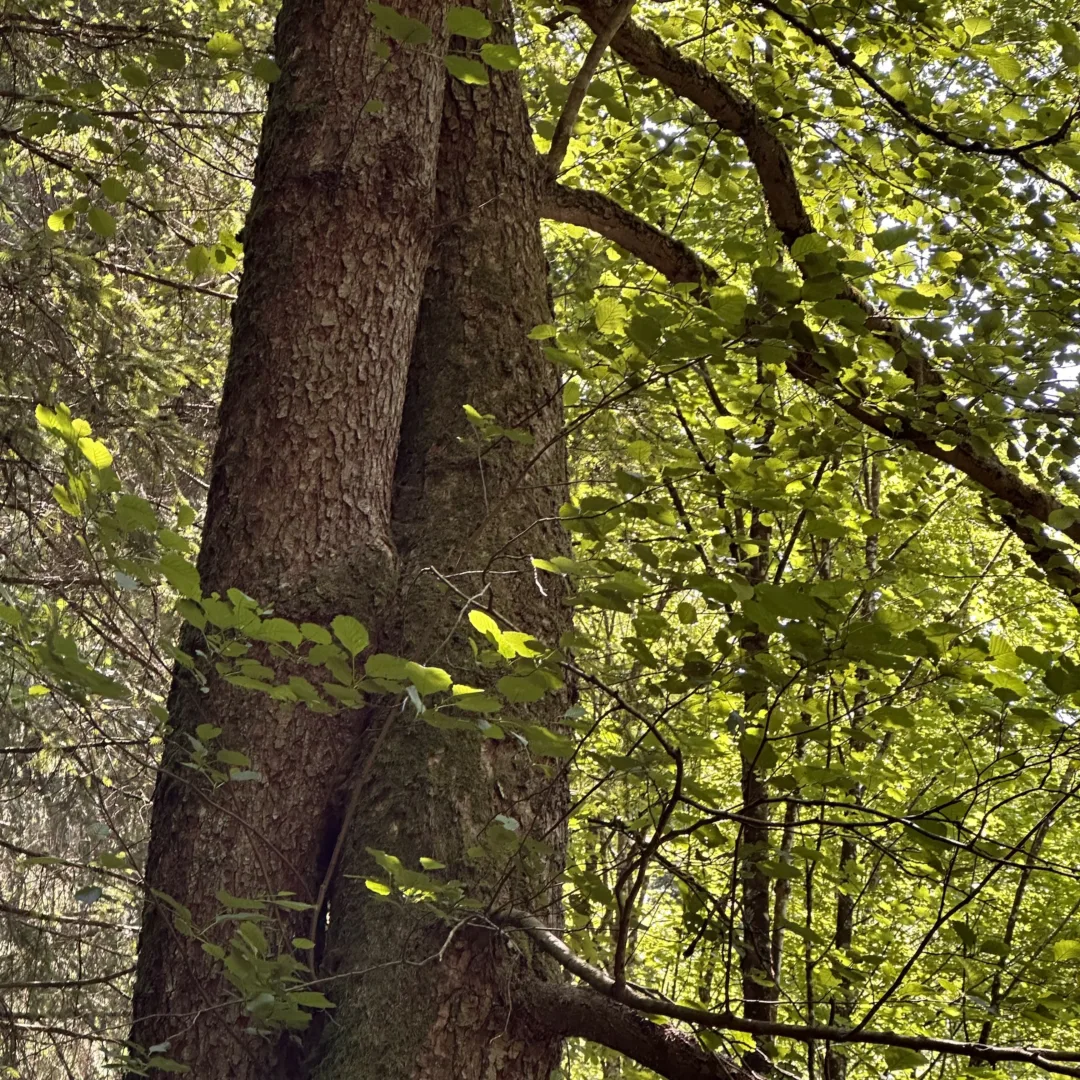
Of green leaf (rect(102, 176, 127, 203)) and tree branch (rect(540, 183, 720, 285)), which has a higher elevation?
tree branch (rect(540, 183, 720, 285))

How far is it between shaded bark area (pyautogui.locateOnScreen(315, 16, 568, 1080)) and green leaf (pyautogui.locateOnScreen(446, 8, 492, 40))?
2.08ft

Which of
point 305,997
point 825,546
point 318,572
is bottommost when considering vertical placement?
point 305,997

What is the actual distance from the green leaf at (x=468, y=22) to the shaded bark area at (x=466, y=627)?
2.08 feet

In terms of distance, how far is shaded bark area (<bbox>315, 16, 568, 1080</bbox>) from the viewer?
2047mm

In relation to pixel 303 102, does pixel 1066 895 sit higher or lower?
lower

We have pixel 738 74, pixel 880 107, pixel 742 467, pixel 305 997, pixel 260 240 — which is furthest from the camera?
pixel 738 74

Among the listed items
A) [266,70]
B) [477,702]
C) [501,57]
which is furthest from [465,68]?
[477,702]

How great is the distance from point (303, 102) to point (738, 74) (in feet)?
9.33

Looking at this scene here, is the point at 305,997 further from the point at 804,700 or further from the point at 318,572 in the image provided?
the point at 804,700

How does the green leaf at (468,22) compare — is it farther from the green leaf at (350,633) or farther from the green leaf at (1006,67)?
the green leaf at (1006,67)

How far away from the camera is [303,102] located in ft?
8.85

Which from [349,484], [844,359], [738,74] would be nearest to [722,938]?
[844,359]

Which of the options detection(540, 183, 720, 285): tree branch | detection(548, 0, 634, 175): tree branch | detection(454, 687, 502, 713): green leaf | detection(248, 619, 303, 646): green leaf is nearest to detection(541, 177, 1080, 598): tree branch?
detection(540, 183, 720, 285): tree branch

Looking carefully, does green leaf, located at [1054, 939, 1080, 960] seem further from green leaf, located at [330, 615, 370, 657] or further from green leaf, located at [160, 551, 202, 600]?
green leaf, located at [160, 551, 202, 600]
